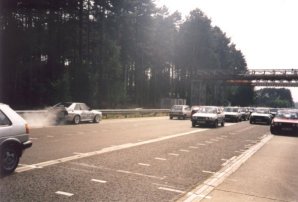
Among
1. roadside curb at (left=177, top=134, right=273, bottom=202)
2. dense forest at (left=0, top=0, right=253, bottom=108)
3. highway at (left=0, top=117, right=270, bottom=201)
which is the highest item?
dense forest at (left=0, top=0, right=253, bottom=108)

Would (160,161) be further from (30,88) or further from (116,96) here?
(116,96)

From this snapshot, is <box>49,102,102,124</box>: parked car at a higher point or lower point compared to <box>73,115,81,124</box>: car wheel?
higher

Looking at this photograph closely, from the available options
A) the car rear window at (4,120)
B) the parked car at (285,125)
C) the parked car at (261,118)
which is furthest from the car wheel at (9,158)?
the parked car at (261,118)

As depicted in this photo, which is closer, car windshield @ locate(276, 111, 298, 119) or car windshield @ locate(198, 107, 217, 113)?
car windshield @ locate(276, 111, 298, 119)

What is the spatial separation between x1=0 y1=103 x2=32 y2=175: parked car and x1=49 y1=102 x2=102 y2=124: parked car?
48.4ft

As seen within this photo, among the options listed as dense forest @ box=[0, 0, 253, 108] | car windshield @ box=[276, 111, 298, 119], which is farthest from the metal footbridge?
car windshield @ box=[276, 111, 298, 119]

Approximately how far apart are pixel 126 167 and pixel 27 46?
118 feet

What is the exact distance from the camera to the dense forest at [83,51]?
1563 inches

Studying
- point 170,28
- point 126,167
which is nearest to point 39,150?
point 126,167

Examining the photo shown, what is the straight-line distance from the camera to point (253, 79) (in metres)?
61.4

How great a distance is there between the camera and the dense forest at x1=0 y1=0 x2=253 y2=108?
39.7 m

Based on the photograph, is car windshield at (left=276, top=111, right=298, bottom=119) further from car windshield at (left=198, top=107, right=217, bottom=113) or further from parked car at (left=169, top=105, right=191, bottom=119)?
parked car at (left=169, top=105, right=191, bottom=119)

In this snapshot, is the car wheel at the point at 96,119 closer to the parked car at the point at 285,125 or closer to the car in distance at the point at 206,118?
the car in distance at the point at 206,118

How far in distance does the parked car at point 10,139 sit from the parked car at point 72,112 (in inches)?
580
